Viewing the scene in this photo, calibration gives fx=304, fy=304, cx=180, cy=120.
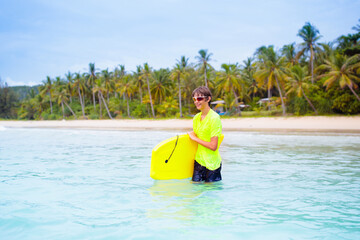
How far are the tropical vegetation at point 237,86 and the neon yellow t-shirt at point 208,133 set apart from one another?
23942 mm

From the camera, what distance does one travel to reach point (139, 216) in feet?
10.5

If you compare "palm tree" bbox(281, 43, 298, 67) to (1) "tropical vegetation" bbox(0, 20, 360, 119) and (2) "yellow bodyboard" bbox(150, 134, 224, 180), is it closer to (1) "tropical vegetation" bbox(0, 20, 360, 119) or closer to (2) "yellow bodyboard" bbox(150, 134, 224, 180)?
(1) "tropical vegetation" bbox(0, 20, 360, 119)

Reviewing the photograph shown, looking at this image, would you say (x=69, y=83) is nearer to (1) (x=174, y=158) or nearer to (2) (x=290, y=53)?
(2) (x=290, y=53)

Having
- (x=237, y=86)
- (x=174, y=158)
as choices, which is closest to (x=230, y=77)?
(x=237, y=86)

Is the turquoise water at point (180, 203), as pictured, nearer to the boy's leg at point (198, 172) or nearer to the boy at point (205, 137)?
the boy's leg at point (198, 172)

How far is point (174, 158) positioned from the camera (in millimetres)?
4074

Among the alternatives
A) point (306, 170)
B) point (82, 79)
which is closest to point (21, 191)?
point (306, 170)

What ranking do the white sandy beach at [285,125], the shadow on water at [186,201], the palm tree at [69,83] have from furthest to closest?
the palm tree at [69,83] → the white sandy beach at [285,125] → the shadow on water at [186,201]

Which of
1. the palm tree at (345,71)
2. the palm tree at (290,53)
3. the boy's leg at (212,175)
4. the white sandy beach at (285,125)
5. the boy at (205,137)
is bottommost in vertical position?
the white sandy beach at (285,125)

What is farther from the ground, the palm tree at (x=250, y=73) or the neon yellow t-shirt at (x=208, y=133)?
the palm tree at (x=250, y=73)

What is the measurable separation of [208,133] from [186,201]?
88 centimetres

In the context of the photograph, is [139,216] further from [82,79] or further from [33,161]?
[82,79]

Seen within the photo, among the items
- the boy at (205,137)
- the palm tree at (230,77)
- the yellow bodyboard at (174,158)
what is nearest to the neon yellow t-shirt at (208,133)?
the boy at (205,137)

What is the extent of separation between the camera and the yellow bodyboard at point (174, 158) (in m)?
3.99
